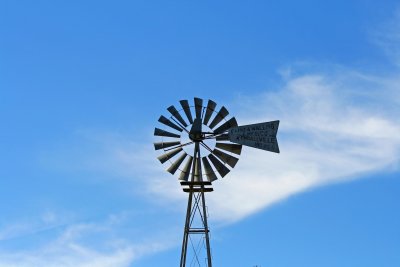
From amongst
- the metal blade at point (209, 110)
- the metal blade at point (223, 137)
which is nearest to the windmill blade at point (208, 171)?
the metal blade at point (223, 137)

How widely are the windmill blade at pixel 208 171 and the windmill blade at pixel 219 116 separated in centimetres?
165

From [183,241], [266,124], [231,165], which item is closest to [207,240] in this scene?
[183,241]

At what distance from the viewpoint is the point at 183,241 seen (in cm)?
3847

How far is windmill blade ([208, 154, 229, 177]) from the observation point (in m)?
38.8

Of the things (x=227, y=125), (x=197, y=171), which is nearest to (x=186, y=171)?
(x=197, y=171)

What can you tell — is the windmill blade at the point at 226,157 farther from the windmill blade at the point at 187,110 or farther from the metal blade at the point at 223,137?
the windmill blade at the point at 187,110

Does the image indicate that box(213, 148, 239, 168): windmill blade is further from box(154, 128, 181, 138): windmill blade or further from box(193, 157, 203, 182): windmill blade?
box(154, 128, 181, 138): windmill blade

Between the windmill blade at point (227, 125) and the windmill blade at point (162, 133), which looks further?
the windmill blade at point (162, 133)

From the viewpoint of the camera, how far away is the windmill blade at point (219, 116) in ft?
128

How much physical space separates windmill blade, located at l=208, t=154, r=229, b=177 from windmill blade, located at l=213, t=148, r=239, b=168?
0.66 ft

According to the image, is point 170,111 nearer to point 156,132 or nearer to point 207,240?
point 156,132

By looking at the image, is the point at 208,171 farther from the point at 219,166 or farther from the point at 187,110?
the point at 187,110

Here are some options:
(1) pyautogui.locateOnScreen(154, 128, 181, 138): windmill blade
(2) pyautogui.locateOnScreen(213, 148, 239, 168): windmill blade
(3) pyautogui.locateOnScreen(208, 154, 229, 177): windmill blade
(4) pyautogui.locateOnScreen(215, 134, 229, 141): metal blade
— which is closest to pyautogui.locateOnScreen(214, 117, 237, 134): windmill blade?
(4) pyautogui.locateOnScreen(215, 134, 229, 141): metal blade

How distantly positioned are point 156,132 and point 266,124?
5614 millimetres
